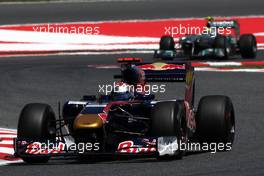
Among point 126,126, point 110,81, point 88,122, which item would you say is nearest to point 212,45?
point 110,81

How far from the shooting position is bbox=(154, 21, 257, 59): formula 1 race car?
2728 centimetres

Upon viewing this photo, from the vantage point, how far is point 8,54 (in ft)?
94.3

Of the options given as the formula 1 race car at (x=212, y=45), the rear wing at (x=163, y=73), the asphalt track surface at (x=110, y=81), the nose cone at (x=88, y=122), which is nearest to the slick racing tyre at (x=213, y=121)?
the asphalt track surface at (x=110, y=81)

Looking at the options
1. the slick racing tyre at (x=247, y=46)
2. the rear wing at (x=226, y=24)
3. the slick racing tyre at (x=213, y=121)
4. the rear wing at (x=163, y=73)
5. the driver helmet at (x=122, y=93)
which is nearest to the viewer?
the slick racing tyre at (x=213, y=121)

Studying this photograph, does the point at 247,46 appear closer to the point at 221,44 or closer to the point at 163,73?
the point at 221,44

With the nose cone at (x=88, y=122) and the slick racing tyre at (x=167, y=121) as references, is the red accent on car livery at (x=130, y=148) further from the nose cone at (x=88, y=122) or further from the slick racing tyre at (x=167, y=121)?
the nose cone at (x=88, y=122)

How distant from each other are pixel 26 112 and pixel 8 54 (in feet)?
58.6

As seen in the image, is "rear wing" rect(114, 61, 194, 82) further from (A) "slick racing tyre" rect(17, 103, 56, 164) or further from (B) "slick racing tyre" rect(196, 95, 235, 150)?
(A) "slick racing tyre" rect(17, 103, 56, 164)

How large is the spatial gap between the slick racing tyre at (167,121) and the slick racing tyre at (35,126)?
121 cm

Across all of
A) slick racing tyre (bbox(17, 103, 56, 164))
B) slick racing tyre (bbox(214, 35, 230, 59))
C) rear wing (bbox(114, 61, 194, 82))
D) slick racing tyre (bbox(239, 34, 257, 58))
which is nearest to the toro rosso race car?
slick racing tyre (bbox(17, 103, 56, 164))

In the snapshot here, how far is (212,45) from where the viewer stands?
2759cm

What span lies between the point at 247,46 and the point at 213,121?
1625 cm

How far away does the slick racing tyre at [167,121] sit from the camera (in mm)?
10617

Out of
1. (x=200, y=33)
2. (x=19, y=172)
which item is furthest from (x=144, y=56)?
(x=19, y=172)
